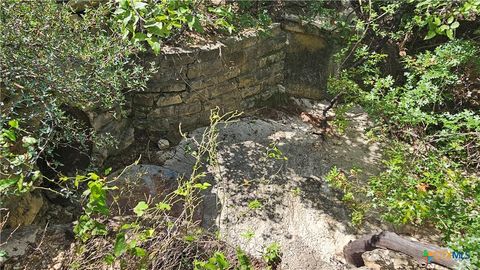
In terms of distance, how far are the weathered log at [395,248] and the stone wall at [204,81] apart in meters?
2.15

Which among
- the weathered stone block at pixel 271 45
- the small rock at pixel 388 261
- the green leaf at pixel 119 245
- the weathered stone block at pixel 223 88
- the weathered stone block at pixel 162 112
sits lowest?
the small rock at pixel 388 261

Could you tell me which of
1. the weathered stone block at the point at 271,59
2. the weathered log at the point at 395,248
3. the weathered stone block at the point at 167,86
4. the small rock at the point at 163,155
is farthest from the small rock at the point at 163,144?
the weathered log at the point at 395,248

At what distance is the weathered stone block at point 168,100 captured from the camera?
3.92 meters

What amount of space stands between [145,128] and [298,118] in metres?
2.12

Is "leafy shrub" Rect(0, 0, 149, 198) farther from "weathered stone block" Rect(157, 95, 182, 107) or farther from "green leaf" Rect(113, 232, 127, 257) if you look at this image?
"weathered stone block" Rect(157, 95, 182, 107)

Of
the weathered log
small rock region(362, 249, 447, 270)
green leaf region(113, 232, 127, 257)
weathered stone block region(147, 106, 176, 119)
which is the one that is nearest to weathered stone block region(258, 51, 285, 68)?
weathered stone block region(147, 106, 176, 119)

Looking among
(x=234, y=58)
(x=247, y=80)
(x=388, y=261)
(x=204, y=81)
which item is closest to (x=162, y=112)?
(x=204, y=81)

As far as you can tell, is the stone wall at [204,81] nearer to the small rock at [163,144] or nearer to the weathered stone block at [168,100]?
the weathered stone block at [168,100]

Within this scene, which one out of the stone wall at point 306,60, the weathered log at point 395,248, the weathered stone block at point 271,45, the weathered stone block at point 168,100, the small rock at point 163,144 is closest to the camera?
the weathered log at point 395,248

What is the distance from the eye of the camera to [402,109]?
318 cm

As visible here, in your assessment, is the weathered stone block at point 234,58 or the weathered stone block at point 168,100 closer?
the weathered stone block at point 168,100

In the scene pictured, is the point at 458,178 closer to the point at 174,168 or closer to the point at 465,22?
the point at 174,168

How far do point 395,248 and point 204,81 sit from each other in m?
2.51

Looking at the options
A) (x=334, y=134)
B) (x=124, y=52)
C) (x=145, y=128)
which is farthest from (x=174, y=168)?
(x=334, y=134)
